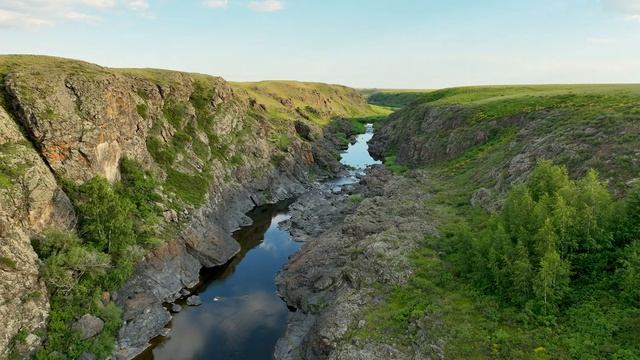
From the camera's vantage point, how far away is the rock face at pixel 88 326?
41053mm

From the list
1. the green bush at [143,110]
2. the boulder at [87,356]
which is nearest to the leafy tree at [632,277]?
the boulder at [87,356]

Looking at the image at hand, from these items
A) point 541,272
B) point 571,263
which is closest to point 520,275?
point 541,272

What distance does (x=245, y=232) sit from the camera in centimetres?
7844

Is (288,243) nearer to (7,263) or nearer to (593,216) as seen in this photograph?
(7,263)

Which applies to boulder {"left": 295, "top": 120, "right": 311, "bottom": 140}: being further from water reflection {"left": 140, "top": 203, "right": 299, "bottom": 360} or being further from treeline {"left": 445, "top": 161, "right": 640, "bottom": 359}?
Result: treeline {"left": 445, "top": 161, "right": 640, "bottom": 359}

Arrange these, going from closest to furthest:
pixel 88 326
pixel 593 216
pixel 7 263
Result: 1. pixel 593 216
2. pixel 7 263
3. pixel 88 326

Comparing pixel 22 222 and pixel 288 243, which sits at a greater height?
pixel 22 222

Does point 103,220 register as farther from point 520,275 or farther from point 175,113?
point 520,275

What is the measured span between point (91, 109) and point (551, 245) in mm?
55908

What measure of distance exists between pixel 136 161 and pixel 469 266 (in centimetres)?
4930

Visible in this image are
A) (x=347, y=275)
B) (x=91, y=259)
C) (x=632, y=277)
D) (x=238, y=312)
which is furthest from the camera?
(x=238, y=312)

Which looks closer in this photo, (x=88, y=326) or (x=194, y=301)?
(x=88, y=326)

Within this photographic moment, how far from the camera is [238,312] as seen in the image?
52281 mm

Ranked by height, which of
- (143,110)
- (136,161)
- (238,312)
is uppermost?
(143,110)
